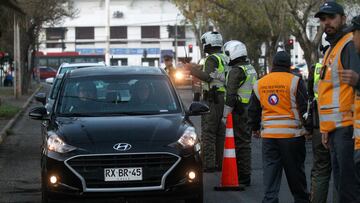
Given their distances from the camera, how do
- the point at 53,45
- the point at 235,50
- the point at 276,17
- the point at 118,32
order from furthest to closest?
1. the point at 53,45
2. the point at 118,32
3. the point at 276,17
4. the point at 235,50

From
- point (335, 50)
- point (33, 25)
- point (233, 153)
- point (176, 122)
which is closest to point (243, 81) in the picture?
point (233, 153)

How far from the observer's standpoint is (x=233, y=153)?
34.9ft

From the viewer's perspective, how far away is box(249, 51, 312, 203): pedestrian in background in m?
8.27

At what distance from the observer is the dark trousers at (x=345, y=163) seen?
6.76m

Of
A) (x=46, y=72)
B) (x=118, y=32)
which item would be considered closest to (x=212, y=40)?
(x=46, y=72)

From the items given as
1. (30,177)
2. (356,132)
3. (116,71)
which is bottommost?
(30,177)

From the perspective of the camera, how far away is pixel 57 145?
8.74m

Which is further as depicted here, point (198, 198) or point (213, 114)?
point (213, 114)

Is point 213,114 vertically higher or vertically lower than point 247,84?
lower

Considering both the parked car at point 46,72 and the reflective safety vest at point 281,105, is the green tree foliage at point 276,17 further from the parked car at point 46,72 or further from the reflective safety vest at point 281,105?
the parked car at point 46,72

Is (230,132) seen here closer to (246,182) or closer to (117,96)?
(246,182)

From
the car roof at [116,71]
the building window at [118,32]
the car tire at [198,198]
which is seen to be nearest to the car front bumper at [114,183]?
the car tire at [198,198]

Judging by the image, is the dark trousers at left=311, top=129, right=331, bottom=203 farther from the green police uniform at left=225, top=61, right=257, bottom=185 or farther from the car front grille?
the green police uniform at left=225, top=61, right=257, bottom=185

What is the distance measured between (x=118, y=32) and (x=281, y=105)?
92281 mm
